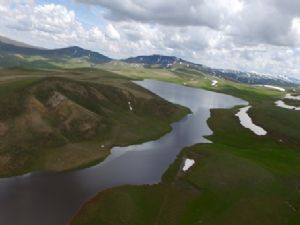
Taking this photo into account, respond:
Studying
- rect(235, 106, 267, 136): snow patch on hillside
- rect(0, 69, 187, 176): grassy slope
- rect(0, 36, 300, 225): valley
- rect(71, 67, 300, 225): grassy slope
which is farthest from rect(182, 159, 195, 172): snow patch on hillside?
rect(235, 106, 267, 136): snow patch on hillside

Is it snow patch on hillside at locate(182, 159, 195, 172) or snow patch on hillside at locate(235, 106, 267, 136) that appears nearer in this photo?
snow patch on hillside at locate(182, 159, 195, 172)

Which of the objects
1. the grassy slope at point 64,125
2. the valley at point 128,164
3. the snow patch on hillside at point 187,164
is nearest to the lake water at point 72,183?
the valley at point 128,164

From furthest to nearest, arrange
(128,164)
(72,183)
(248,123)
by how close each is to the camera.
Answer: (248,123) < (128,164) < (72,183)

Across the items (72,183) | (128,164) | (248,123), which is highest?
(72,183)

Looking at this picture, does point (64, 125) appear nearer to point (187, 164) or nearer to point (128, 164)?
point (128, 164)

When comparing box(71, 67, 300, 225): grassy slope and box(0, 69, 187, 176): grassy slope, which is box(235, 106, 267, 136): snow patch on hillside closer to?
box(71, 67, 300, 225): grassy slope

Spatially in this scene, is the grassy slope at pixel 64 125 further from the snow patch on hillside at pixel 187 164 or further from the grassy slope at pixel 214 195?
the grassy slope at pixel 214 195

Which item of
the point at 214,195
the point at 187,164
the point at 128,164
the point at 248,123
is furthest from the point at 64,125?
the point at 248,123
